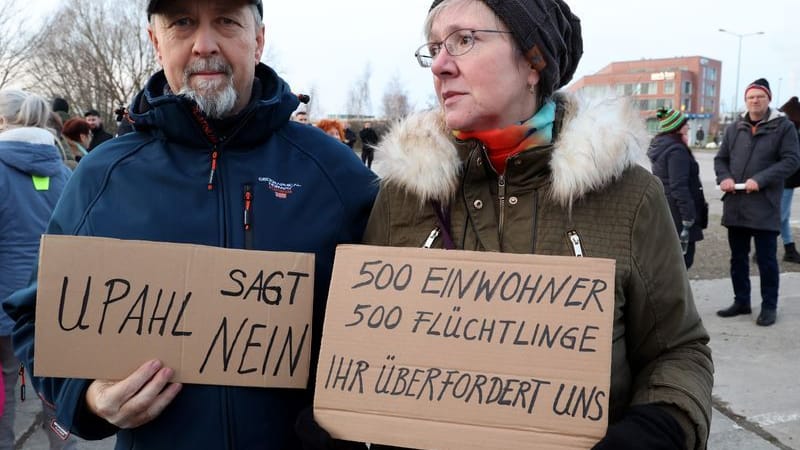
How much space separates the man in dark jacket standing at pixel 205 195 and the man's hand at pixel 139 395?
0.02m

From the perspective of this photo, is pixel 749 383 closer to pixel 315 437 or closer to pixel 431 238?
pixel 431 238

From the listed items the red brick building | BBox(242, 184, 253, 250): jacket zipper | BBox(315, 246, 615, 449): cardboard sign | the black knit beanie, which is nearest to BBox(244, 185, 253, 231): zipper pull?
BBox(242, 184, 253, 250): jacket zipper

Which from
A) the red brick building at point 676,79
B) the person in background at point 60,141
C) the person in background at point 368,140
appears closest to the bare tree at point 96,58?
the person in background at point 368,140

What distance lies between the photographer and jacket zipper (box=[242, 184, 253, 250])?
1738 mm

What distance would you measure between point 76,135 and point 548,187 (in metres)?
6.94

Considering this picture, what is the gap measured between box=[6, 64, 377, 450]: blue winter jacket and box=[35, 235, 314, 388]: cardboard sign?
13 cm

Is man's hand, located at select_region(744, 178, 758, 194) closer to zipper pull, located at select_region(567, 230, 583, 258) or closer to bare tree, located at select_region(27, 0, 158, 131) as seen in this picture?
zipper pull, located at select_region(567, 230, 583, 258)

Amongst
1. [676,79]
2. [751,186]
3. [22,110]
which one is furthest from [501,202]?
[676,79]

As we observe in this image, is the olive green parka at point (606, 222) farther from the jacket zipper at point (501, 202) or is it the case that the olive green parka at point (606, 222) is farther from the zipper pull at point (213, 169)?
the zipper pull at point (213, 169)

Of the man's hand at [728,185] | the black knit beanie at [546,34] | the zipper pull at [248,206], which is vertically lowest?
the man's hand at [728,185]

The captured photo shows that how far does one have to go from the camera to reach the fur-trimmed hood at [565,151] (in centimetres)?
159

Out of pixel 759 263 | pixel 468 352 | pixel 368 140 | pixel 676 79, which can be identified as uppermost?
pixel 676 79

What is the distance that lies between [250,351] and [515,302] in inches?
26.5

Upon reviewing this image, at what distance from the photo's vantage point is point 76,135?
7184 mm
